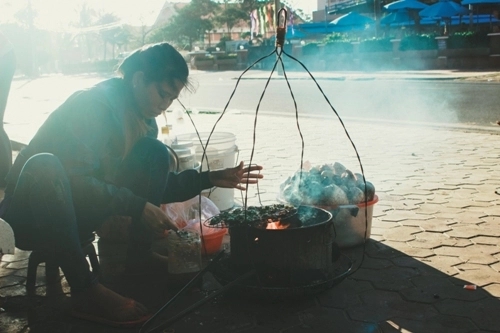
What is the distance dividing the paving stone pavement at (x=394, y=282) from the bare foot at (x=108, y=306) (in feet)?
0.19

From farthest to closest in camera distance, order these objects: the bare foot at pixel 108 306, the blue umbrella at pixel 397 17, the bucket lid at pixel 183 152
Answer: the blue umbrella at pixel 397 17
the bucket lid at pixel 183 152
the bare foot at pixel 108 306

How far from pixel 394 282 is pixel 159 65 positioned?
5.75 feet

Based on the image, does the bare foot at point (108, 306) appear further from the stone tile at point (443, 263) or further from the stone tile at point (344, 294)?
the stone tile at point (443, 263)

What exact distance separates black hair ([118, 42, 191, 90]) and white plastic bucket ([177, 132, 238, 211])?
1598 mm

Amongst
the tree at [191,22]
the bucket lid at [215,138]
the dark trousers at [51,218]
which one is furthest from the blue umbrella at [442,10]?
the tree at [191,22]

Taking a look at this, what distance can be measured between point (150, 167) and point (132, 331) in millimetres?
861

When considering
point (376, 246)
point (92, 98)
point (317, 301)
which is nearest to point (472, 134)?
point (376, 246)

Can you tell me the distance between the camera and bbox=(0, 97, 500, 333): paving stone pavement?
8.45 ft

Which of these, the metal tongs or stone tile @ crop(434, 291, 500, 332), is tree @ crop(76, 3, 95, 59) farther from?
stone tile @ crop(434, 291, 500, 332)

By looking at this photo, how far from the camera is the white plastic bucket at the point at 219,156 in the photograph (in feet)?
14.0

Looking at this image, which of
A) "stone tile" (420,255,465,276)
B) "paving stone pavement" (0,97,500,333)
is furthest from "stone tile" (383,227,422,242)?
"stone tile" (420,255,465,276)

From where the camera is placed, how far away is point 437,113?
997 centimetres

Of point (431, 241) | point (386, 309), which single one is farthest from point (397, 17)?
point (386, 309)

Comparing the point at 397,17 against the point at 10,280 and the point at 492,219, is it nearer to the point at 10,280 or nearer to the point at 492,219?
the point at 492,219
